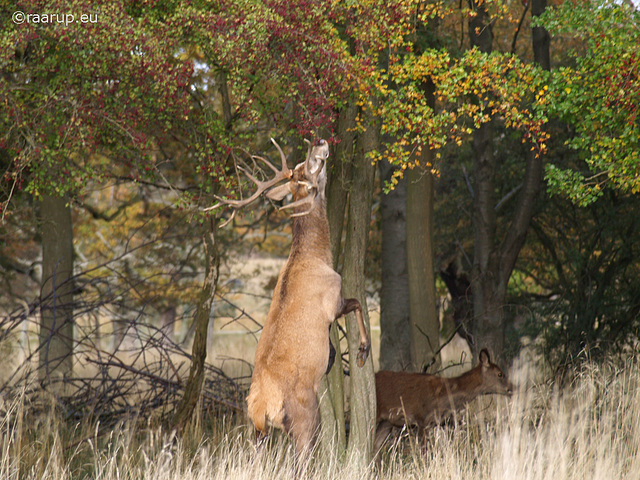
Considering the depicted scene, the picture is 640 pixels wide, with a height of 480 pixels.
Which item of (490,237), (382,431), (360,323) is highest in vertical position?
(490,237)

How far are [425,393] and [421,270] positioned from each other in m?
2.11

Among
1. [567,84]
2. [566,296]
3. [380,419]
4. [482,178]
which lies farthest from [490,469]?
[566,296]

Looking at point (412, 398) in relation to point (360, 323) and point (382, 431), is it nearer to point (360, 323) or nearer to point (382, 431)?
point (382, 431)

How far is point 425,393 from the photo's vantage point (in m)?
7.55

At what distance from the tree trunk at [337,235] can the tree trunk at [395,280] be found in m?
4.45

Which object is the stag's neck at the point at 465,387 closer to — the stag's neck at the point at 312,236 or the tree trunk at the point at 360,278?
the tree trunk at the point at 360,278

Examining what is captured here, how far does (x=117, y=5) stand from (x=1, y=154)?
3685 millimetres

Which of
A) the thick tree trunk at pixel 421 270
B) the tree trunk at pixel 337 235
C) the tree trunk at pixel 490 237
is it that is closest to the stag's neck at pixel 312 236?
the tree trunk at pixel 337 235

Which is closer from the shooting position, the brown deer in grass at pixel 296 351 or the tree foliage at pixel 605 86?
the brown deer in grass at pixel 296 351

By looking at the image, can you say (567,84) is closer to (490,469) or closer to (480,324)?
(490,469)

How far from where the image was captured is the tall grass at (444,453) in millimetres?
5516

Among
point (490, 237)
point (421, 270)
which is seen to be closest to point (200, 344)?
point (421, 270)

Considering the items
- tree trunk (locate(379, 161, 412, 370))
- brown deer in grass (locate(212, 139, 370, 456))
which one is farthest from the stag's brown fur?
tree trunk (locate(379, 161, 412, 370))

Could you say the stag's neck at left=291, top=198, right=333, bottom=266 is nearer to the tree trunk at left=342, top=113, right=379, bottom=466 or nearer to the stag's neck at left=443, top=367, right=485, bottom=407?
the tree trunk at left=342, top=113, right=379, bottom=466
